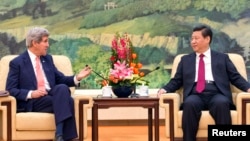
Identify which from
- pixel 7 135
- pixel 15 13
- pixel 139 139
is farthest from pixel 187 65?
pixel 15 13

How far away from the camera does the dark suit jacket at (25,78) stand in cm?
535

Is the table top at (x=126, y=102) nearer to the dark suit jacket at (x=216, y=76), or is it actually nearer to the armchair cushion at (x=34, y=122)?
the dark suit jacket at (x=216, y=76)

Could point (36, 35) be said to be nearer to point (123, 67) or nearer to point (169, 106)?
point (123, 67)

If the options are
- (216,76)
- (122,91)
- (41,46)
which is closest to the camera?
(122,91)

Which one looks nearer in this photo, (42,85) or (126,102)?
(126,102)

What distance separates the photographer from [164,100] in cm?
523

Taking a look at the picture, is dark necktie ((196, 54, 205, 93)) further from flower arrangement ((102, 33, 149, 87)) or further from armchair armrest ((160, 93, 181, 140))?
flower arrangement ((102, 33, 149, 87))

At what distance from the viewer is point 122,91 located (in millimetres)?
5359

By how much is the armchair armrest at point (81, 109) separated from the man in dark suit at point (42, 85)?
0.16 feet

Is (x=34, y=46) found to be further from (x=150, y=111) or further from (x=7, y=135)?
(x=150, y=111)

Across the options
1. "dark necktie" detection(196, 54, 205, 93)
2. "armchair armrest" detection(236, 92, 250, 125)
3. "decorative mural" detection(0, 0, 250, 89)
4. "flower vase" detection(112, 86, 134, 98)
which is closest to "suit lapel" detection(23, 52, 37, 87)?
"flower vase" detection(112, 86, 134, 98)

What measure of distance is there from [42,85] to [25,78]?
17 cm

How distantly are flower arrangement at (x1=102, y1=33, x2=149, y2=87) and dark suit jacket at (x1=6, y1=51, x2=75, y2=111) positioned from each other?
44cm

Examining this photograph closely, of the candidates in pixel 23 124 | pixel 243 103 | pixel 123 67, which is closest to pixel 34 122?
pixel 23 124
